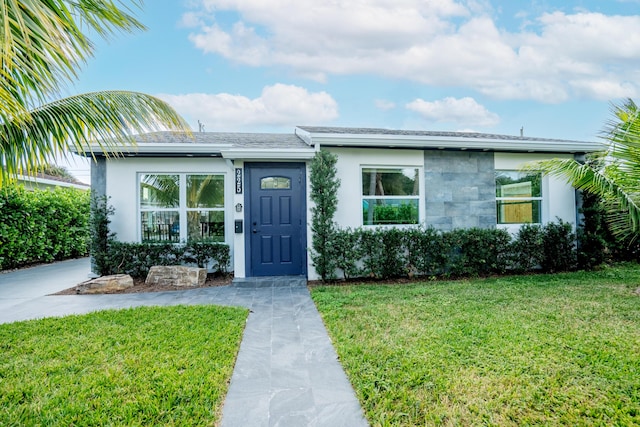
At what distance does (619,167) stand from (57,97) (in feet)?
26.2

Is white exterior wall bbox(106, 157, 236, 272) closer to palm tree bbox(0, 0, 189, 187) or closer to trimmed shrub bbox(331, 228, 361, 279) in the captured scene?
trimmed shrub bbox(331, 228, 361, 279)

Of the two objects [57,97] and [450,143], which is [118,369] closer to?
[57,97]

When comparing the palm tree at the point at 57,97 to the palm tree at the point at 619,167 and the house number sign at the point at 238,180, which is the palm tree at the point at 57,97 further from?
the palm tree at the point at 619,167

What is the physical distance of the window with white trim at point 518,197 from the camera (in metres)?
8.48

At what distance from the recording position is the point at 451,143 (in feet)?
25.1

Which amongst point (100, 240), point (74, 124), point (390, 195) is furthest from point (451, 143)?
point (100, 240)

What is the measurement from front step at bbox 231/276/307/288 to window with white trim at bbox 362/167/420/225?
2101 millimetres

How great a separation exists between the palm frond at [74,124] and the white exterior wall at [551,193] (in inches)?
318

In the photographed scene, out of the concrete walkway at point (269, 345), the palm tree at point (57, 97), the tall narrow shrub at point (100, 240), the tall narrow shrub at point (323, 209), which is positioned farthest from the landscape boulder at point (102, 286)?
the tall narrow shrub at point (323, 209)

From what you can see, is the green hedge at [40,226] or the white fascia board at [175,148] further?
the green hedge at [40,226]

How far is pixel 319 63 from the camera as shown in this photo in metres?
14.2

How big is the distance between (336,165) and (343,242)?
1.84m

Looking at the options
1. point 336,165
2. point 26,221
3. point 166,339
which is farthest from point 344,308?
point 26,221

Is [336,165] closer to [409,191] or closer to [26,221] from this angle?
[409,191]
